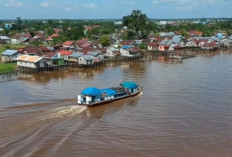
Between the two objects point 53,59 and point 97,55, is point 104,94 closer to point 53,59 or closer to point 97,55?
point 53,59

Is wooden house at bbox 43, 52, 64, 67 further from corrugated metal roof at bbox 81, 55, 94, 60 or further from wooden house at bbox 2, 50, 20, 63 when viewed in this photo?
wooden house at bbox 2, 50, 20, 63

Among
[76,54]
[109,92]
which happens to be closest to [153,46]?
[76,54]

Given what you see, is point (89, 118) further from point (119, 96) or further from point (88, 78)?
point (88, 78)

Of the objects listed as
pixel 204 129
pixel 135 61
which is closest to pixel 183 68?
pixel 135 61

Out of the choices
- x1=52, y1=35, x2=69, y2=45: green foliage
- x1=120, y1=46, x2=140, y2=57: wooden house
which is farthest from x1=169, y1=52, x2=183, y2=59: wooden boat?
x1=52, y1=35, x2=69, y2=45: green foliage

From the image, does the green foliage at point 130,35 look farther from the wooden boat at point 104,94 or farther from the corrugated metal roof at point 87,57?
the wooden boat at point 104,94

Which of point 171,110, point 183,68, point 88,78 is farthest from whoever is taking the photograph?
point 183,68
